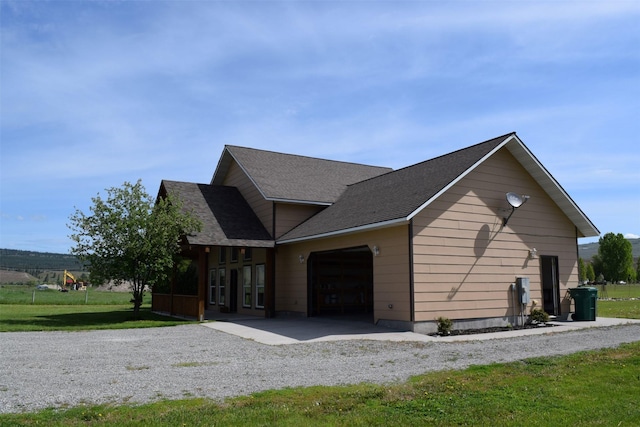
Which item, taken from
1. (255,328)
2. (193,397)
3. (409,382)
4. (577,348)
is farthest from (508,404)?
(255,328)

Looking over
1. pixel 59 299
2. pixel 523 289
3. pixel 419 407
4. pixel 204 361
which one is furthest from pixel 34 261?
pixel 419 407

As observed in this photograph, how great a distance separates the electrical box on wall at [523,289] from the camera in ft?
50.3

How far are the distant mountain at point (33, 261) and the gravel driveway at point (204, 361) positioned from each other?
402 feet

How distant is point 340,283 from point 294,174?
17.3ft

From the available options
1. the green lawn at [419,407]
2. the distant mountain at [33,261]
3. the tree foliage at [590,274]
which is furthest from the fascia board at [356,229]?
the distant mountain at [33,261]

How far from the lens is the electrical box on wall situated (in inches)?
604

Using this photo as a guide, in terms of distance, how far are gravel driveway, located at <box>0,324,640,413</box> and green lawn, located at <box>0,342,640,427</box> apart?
616mm

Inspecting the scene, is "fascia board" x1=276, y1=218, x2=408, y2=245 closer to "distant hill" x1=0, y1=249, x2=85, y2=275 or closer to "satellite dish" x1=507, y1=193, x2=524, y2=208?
"satellite dish" x1=507, y1=193, x2=524, y2=208

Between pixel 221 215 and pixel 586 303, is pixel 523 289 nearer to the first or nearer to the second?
pixel 586 303

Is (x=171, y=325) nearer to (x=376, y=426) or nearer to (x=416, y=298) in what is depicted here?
(x=416, y=298)

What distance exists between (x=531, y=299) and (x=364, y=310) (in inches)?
260

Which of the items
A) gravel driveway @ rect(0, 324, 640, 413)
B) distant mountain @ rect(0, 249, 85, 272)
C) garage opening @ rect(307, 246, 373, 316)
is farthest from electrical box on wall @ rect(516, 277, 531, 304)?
distant mountain @ rect(0, 249, 85, 272)

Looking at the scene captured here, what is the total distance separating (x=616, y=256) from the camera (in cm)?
6012

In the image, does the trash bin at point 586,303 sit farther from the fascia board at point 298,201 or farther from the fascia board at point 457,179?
the fascia board at point 298,201
